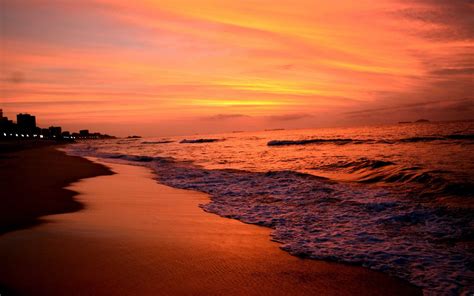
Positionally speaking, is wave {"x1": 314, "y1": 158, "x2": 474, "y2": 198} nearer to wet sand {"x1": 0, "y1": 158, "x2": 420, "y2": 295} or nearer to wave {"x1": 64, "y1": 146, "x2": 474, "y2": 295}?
wave {"x1": 64, "y1": 146, "x2": 474, "y2": 295}

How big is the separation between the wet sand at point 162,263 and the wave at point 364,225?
0.40 meters

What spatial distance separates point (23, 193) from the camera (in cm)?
956

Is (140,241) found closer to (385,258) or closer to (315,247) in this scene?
(315,247)

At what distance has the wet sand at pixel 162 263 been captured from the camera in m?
3.86

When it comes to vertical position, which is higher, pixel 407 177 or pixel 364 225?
pixel 407 177

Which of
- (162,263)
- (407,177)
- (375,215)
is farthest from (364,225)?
(407,177)

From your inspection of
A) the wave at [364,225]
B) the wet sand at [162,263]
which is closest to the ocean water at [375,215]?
the wave at [364,225]

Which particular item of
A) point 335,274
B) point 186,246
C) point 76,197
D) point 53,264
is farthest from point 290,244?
point 76,197

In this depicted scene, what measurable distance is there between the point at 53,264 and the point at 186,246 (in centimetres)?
180

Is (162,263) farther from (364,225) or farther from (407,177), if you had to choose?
(407,177)

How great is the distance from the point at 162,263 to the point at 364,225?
155 inches

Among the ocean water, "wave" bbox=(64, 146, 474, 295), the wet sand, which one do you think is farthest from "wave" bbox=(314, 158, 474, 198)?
the wet sand

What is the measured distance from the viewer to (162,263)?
15.0ft

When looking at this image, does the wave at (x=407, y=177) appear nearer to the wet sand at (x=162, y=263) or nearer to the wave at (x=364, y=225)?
the wave at (x=364, y=225)
